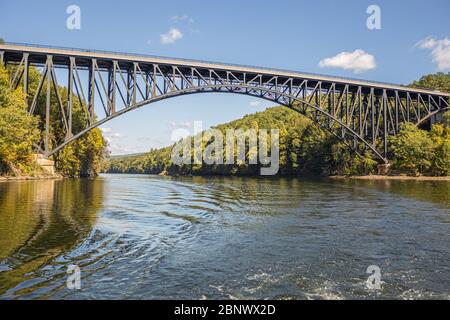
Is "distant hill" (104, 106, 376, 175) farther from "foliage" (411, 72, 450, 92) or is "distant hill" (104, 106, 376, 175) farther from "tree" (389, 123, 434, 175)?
"foliage" (411, 72, 450, 92)

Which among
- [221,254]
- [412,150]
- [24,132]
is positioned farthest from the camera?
[412,150]

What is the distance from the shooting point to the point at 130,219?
60.5ft

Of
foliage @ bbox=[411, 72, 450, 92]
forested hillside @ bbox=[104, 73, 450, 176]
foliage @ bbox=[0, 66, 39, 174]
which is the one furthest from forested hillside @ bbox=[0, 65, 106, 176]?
foliage @ bbox=[411, 72, 450, 92]

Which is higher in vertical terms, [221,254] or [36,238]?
[36,238]

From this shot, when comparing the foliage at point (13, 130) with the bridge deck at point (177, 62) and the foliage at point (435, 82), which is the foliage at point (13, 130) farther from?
the foliage at point (435, 82)

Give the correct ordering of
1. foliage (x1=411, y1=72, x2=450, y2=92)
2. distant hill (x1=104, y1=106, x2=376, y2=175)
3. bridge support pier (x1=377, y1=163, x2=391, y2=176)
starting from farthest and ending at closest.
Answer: foliage (x1=411, y1=72, x2=450, y2=92)
distant hill (x1=104, y1=106, x2=376, y2=175)
bridge support pier (x1=377, y1=163, x2=391, y2=176)

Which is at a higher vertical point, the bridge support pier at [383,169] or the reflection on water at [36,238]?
the bridge support pier at [383,169]

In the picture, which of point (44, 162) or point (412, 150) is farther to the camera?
point (412, 150)

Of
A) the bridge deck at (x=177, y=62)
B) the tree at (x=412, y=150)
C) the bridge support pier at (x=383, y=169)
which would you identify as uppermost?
the bridge deck at (x=177, y=62)

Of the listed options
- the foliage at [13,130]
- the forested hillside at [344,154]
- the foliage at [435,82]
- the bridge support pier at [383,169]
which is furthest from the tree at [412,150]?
the foliage at [13,130]

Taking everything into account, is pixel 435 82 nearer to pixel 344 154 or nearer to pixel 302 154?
pixel 344 154

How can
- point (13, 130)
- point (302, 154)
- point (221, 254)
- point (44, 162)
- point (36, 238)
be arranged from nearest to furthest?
point (221, 254) < point (36, 238) < point (13, 130) < point (44, 162) < point (302, 154)

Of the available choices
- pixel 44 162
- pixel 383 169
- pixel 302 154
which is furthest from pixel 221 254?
pixel 302 154

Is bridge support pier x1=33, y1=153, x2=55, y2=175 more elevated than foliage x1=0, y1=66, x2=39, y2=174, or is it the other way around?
foliage x1=0, y1=66, x2=39, y2=174
